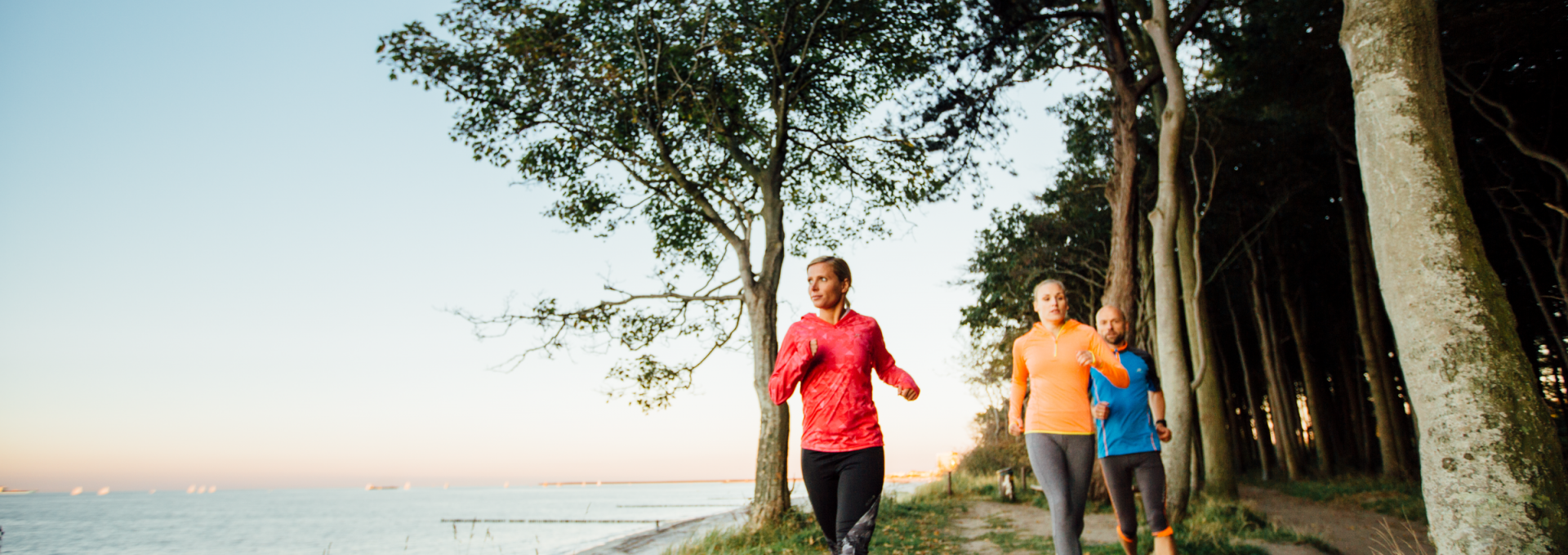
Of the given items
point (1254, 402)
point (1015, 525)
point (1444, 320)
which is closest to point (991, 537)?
point (1015, 525)

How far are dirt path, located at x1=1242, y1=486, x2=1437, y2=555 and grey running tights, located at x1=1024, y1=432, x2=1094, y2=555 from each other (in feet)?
6.48

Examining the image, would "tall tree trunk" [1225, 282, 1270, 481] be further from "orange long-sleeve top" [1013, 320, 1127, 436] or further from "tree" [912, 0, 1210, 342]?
"orange long-sleeve top" [1013, 320, 1127, 436]

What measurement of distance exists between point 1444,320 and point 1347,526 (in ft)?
26.0

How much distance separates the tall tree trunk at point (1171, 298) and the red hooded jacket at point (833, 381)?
24.9 feet


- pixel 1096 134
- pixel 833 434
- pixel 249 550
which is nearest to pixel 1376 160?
pixel 833 434

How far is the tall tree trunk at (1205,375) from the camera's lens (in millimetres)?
11719

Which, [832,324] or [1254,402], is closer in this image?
[832,324]

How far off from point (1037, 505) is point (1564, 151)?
9335 mm

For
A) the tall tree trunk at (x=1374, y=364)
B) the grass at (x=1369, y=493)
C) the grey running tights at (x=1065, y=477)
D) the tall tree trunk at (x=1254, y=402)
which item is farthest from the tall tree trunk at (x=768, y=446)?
the tall tree trunk at (x=1254, y=402)

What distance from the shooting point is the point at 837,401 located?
3355mm

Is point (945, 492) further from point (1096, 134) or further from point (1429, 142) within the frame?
point (1429, 142)

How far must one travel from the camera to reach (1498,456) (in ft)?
11.1

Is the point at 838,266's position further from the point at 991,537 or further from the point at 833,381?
the point at 991,537

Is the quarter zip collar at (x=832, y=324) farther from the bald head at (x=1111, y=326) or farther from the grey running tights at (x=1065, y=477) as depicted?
the bald head at (x=1111, y=326)
